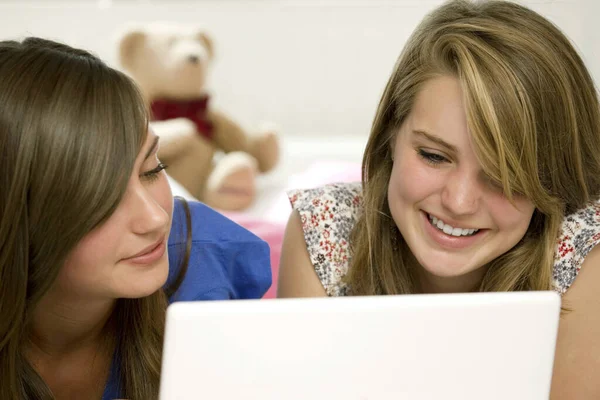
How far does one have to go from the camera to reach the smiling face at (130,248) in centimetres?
91

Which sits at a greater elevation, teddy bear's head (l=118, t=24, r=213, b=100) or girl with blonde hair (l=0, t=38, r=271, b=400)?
girl with blonde hair (l=0, t=38, r=271, b=400)

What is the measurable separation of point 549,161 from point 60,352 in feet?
2.37

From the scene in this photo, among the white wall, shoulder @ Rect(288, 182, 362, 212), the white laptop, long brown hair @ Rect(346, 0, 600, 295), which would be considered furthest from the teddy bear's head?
the white laptop

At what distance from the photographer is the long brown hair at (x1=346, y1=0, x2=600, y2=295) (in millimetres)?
1034

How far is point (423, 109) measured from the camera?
1106 mm

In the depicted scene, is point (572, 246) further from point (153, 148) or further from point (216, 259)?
point (153, 148)

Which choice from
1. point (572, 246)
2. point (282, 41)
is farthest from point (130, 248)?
point (282, 41)

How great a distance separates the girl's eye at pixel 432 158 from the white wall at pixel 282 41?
1.50 m

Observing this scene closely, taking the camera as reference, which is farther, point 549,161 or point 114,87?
point 549,161

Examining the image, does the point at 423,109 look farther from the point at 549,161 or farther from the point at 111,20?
the point at 111,20

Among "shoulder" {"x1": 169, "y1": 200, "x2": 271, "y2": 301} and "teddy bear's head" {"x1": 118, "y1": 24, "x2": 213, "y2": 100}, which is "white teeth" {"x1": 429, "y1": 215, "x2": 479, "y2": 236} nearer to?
"shoulder" {"x1": 169, "y1": 200, "x2": 271, "y2": 301}

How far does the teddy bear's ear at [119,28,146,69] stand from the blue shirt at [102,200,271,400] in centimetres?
115

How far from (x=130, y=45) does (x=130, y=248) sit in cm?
153

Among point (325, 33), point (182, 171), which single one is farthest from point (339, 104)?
point (182, 171)
